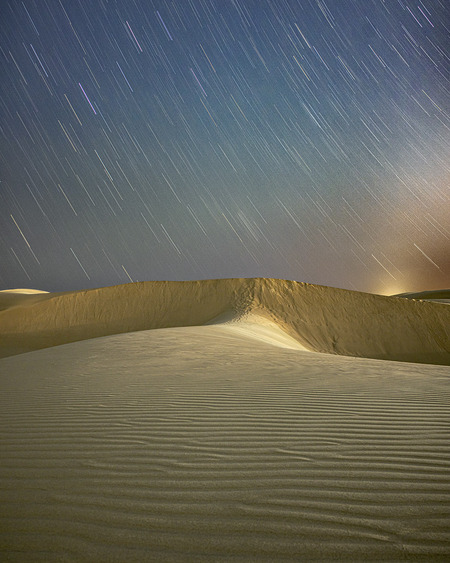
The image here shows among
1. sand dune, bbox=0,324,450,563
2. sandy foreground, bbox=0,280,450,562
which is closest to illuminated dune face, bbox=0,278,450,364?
sandy foreground, bbox=0,280,450,562

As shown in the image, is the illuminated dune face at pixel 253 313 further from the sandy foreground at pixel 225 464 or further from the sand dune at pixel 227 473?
the sand dune at pixel 227 473

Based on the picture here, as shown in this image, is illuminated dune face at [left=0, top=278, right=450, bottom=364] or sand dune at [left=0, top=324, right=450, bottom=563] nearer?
sand dune at [left=0, top=324, right=450, bottom=563]

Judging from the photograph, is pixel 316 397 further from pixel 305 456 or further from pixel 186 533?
pixel 186 533

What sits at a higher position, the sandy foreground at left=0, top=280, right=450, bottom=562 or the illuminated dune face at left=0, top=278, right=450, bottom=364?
the illuminated dune face at left=0, top=278, right=450, bottom=364

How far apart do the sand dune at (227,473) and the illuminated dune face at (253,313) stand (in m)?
16.9

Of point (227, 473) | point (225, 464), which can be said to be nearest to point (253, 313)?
point (225, 464)

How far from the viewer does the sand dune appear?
1.73 metres

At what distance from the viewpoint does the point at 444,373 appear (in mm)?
6426

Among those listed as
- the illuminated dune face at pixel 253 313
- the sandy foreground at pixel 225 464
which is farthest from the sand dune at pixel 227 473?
the illuminated dune face at pixel 253 313

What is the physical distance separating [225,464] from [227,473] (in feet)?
0.43

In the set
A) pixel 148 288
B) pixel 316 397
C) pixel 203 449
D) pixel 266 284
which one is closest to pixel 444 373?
pixel 316 397

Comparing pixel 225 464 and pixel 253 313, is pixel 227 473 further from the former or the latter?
pixel 253 313

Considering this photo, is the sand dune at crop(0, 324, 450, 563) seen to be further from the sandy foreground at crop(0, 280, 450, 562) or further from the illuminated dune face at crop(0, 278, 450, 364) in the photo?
the illuminated dune face at crop(0, 278, 450, 364)

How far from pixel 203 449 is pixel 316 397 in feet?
6.83
